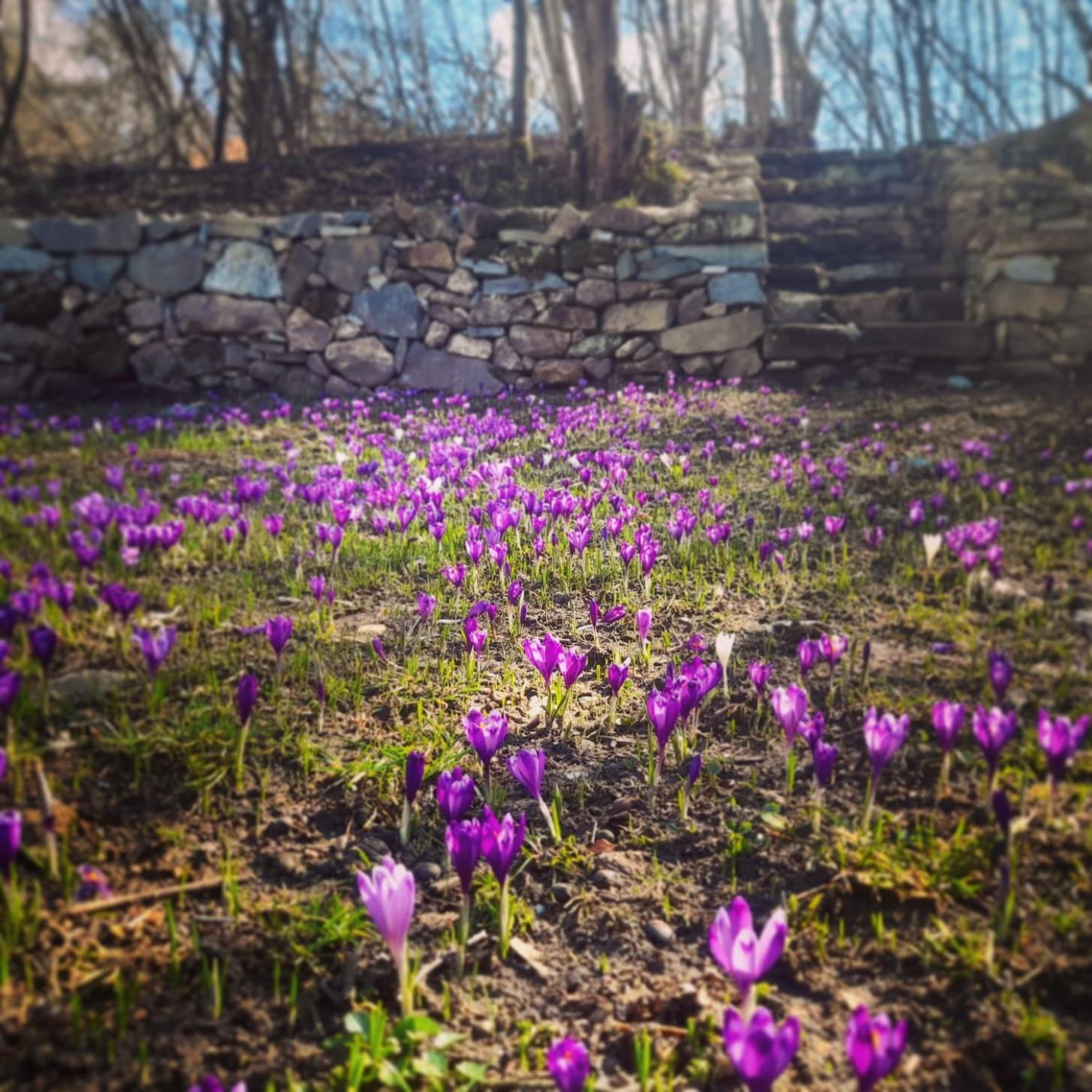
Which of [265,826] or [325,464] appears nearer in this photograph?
[265,826]

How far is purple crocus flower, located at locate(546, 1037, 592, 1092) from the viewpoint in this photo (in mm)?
843

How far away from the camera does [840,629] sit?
1.97 m

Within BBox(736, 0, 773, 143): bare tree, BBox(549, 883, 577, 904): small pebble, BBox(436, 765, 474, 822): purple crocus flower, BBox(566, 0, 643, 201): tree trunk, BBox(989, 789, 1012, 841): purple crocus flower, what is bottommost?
BBox(549, 883, 577, 904): small pebble

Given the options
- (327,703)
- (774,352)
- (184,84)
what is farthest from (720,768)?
(184,84)

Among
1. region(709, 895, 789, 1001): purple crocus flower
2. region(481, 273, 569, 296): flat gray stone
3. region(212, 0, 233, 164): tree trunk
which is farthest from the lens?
region(212, 0, 233, 164): tree trunk

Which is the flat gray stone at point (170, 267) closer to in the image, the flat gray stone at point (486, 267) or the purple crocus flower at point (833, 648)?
the flat gray stone at point (486, 267)

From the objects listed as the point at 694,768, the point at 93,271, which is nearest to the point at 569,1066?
the point at 694,768

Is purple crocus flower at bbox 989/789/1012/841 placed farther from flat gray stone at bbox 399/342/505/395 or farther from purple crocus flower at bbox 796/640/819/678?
flat gray stone at bbox 399/342/505/395

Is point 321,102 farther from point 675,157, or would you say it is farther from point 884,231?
point 884,231

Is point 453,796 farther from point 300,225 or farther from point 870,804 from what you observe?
point 300,225

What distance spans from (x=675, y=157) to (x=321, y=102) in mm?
7402

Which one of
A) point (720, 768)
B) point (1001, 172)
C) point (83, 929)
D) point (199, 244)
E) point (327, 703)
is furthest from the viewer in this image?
point (199, 244)

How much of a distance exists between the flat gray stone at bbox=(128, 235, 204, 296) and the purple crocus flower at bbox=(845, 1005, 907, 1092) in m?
7.88

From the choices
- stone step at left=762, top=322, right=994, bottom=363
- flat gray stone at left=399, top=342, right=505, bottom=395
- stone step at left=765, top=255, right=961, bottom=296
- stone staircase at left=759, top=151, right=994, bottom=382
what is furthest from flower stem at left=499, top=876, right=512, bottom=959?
stone step at left=765, top=255, right=961, bottom=296
